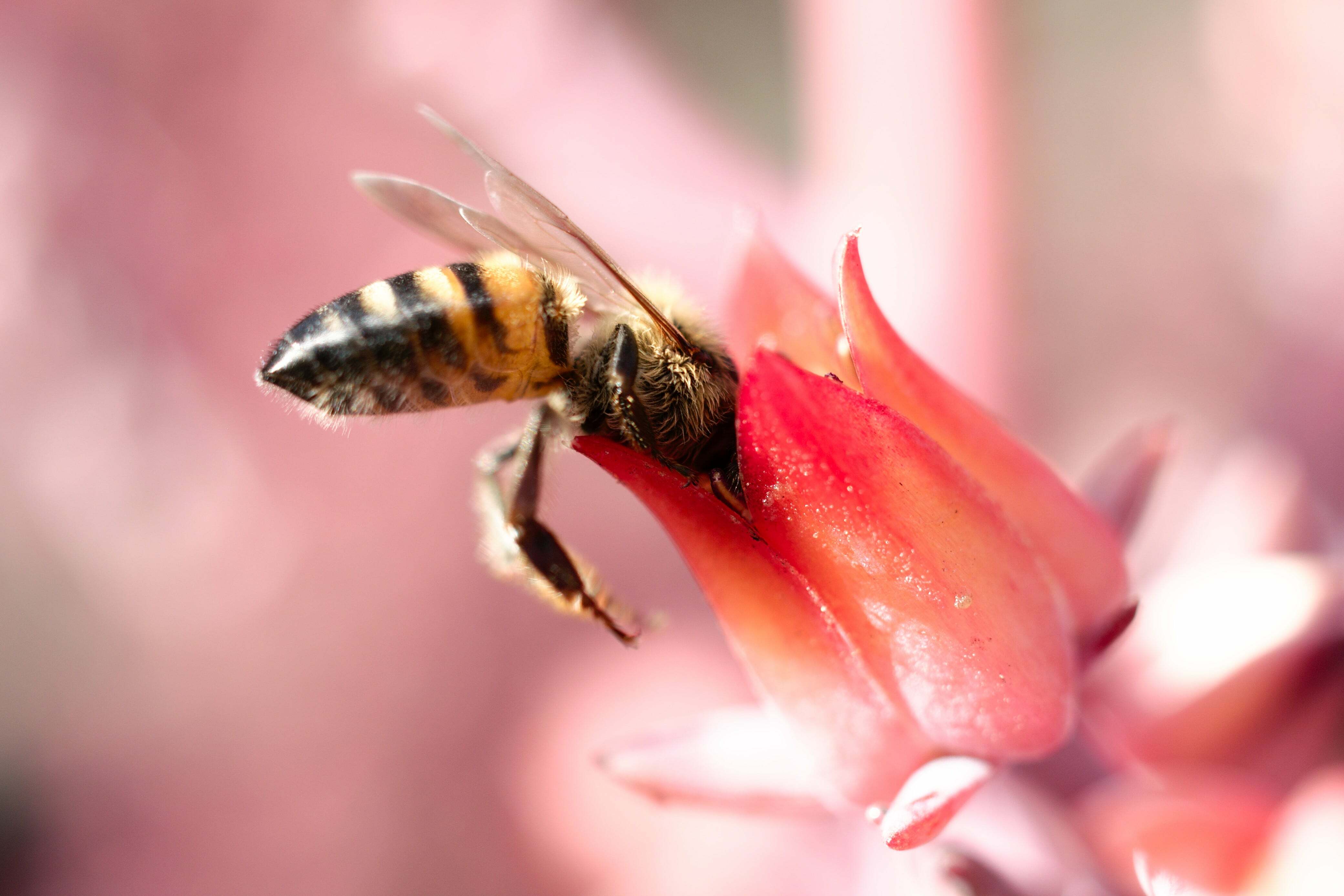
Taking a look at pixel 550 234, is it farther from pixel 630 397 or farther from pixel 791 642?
pixel 791 642

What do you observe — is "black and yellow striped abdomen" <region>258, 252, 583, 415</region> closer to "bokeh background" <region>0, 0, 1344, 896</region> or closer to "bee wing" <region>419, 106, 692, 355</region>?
"bee wing" <region>419, 106, 692, 355</region>

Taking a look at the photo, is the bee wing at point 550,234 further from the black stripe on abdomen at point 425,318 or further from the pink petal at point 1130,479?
the pink petal at point 1130,479

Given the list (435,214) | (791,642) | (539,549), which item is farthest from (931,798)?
(435,214)

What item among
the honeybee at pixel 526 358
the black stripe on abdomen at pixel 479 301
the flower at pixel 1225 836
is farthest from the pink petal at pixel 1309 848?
the black stripe on abdomen at pixel 479 301

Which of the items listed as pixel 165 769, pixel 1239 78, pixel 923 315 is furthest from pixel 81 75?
pixel 1239 78

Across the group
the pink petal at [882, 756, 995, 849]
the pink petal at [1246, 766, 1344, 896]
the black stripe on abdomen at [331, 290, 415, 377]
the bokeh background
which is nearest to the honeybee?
the black stripe on abdomen at [331, 290, 415, 377]
